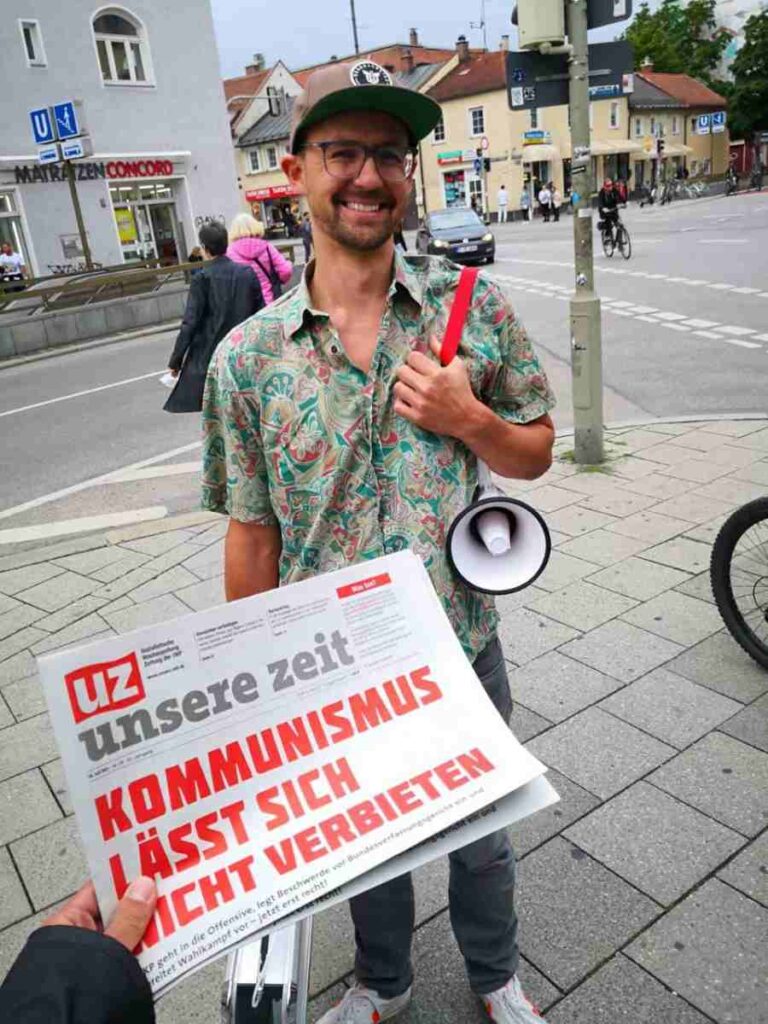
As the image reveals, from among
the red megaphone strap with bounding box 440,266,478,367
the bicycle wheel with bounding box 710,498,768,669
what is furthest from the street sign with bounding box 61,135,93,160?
the red megaphone strap with bounding box 440,266,478,367

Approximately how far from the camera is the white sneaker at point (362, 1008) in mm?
1968

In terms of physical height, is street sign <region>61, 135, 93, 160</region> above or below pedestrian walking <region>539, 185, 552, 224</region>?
above

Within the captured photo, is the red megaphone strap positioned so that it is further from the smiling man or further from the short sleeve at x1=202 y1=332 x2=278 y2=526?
the short sleeve at x1=202 y1=332 x2=278 y2=526

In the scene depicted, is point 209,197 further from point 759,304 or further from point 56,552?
point 56,552

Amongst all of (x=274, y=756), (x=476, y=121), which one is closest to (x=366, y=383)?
(x=274, y=756)

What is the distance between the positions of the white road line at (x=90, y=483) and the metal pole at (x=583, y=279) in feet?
11.9

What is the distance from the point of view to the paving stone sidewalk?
2.07 m

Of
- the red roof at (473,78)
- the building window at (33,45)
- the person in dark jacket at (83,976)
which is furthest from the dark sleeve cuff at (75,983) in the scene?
the red roof at (473,78)

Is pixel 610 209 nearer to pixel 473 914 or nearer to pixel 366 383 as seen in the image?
pixel 366 383

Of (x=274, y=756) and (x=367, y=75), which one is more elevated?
(x=367, y=75)

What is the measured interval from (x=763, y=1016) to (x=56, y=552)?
465 centimetres

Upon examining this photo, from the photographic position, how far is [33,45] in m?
21.7

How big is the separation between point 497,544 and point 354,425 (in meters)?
0.35

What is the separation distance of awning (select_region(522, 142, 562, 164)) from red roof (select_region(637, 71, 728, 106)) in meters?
16.2
